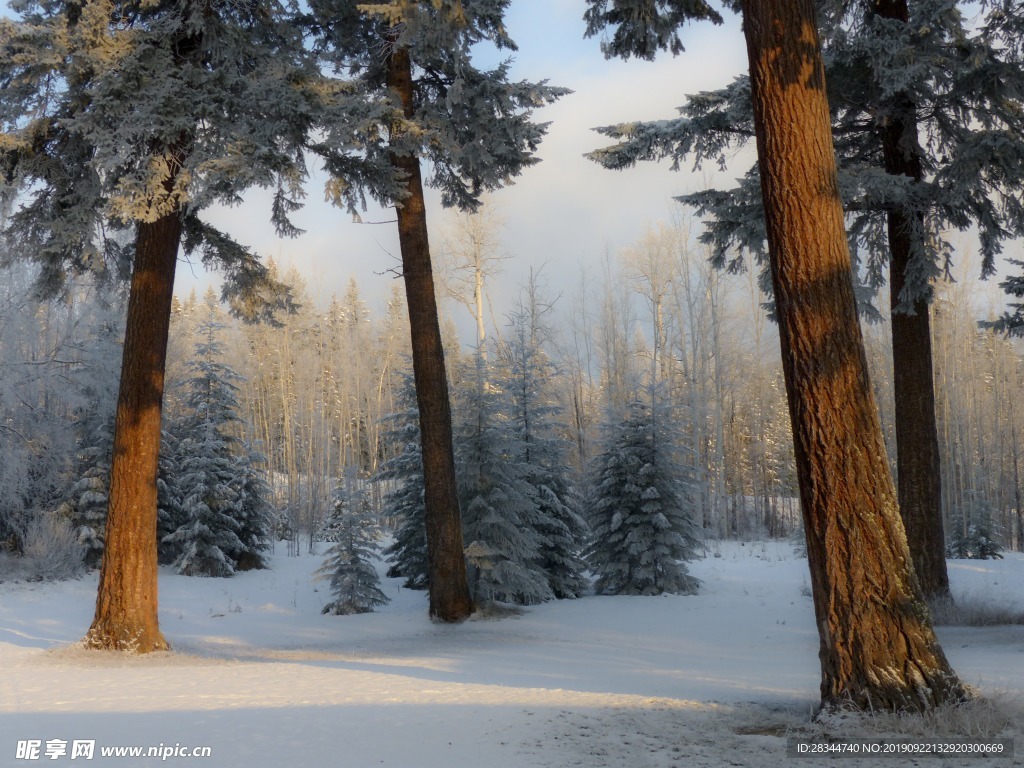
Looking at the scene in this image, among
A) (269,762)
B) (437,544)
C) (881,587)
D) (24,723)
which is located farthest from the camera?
(437,544)

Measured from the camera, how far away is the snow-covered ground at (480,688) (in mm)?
3973

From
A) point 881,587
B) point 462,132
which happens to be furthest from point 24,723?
point 462,132

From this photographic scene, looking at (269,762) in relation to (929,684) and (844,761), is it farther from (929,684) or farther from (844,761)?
(929,684)

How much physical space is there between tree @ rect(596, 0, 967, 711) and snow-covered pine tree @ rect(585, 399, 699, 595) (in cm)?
989

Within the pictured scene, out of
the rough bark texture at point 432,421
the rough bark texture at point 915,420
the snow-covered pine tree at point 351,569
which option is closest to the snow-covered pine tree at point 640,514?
the rough bark texture at point 432,421

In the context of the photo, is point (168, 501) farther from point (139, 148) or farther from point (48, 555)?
point (139, 148)

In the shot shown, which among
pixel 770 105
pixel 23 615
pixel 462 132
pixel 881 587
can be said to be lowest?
pixel 23 615

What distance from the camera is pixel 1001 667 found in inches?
267

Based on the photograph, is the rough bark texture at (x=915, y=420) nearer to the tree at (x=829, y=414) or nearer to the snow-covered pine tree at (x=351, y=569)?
the tree at (x=829, y=414)

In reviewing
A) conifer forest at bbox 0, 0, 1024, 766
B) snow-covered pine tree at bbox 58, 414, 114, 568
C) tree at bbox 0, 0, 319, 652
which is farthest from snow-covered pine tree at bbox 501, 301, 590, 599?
snow-covered pine tree at bbox 58, 414, 114, 568

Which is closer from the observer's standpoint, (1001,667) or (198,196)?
(1001,667)

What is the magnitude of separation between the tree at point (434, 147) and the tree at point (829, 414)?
6.56 metres

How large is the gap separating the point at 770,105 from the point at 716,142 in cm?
592

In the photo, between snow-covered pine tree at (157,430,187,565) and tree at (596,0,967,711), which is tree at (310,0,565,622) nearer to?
tree at (596,0,967,711)
